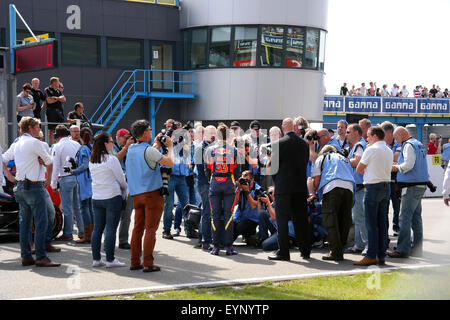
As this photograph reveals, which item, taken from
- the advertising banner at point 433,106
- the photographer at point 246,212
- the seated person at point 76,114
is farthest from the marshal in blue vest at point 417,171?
the advertising banner at point 433,106

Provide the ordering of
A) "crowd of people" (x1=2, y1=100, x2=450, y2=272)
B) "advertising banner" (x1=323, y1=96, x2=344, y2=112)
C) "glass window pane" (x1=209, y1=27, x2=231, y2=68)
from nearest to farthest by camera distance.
Answer: "crowd of people" (x1=2, y1=100, x2=450, y2=272) → "glass window pane" (x1=209, y1=27, x2=231, y2=68) → "advertising banner" (x1=323, y1=96, x2=344, y2=112)

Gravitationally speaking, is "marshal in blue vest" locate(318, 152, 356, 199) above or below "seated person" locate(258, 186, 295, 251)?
above

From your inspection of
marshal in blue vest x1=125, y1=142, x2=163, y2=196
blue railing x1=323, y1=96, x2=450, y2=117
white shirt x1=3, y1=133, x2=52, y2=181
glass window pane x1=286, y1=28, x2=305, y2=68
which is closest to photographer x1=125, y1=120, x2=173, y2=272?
marshal in blue vest x1=125, y1=142, x2=163, y2=196

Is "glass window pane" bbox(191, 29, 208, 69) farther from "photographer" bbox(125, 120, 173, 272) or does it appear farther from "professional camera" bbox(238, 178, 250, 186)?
"photographer" bbox(125, 120, 173, 272)

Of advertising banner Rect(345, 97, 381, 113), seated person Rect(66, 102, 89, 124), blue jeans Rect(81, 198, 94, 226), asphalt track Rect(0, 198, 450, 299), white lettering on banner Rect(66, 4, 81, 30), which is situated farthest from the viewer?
advertising banner Rect(345, 97, 381, 113)

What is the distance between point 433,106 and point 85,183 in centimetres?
3127

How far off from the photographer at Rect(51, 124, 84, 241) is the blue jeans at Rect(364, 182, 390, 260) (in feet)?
16.4

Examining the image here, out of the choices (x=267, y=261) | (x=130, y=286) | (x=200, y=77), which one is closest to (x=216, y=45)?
(x=200, y=77)

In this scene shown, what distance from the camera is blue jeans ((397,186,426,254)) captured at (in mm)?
8703

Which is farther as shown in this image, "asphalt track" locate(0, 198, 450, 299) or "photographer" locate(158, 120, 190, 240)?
"photographer" locate(158, 120, 190, 240)

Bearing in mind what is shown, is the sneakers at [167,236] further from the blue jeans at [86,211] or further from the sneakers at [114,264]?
the sneakers at [114,264]

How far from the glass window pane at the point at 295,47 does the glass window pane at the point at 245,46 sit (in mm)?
1425

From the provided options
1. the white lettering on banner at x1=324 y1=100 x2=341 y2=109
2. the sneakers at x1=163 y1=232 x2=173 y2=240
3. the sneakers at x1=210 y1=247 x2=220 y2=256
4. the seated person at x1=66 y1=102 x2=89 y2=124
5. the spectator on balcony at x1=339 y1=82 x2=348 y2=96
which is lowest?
the sneakers at x1=163 y1=232 x2=173 y2=240

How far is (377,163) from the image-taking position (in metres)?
8.02
